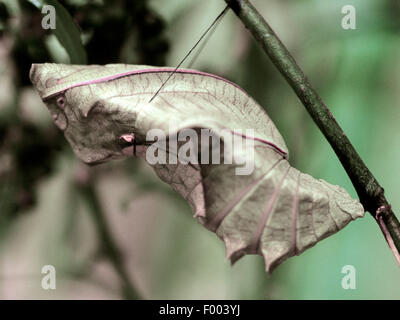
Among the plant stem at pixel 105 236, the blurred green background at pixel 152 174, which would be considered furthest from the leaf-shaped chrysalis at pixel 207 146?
the plant stem at pixel 105 236

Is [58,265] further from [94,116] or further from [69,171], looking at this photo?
[94,116]

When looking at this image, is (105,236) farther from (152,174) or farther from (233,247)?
(233,247)

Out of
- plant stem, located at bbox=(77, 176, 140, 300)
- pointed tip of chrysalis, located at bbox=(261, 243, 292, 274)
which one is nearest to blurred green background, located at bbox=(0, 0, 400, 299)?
plant stem, located at bbox=(77, 176, 140, 300)

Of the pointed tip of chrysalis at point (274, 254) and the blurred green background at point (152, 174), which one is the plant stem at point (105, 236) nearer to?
the blurred green background at point (152, 174)

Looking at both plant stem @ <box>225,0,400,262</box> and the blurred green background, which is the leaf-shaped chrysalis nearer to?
plant stem @ <box>225,0,400,262</box>

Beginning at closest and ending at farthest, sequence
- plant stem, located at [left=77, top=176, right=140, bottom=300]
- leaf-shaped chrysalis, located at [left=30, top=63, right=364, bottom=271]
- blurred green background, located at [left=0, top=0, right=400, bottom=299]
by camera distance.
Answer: leaf-shaped chrysalis, located at [left=30, top=63, right=364, bottom=271] < blurred green background, located at [left=0, top=0, right=400, bottom=299] < plant stem, located at [left=77, top=176, right=140, bottom=300]
